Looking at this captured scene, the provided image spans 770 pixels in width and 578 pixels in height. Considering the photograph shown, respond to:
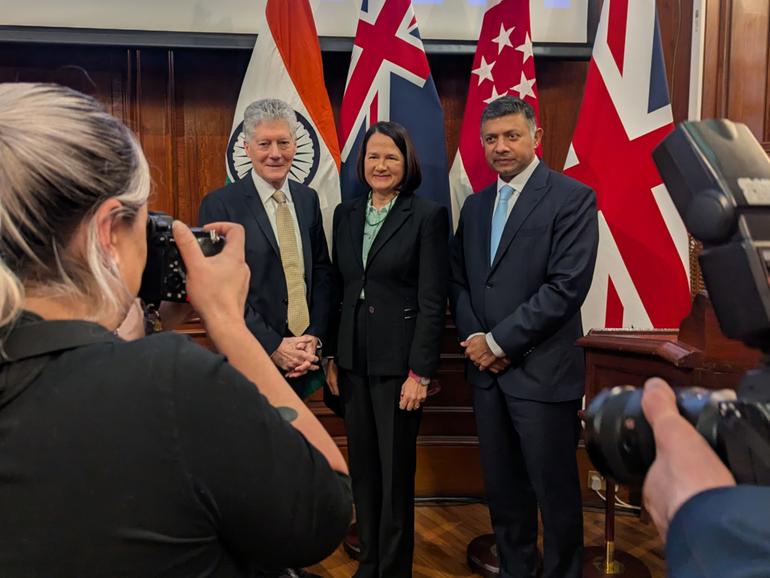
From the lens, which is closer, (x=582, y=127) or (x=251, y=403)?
(x=251, y=403)

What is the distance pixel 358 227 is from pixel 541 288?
66 centimetres

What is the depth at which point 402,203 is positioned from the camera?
→ 90.6 inches

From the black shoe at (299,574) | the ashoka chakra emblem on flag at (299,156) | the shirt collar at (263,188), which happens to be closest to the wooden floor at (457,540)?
Answer: the black shoe at (299,574)

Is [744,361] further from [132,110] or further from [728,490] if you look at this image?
[132,110]

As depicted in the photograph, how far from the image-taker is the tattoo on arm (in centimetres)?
73

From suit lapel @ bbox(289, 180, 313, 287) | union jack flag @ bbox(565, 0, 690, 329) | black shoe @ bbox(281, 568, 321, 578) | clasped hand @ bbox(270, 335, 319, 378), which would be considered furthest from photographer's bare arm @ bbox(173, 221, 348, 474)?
union jack flag @ bbox(565, 0, 690, 329)

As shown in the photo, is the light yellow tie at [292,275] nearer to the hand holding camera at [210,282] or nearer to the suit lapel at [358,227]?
the suit lapel at [358,227]

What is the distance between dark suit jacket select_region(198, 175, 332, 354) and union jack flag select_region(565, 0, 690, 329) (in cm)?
114

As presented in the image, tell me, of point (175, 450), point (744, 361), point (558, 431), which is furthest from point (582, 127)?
point (175, 450)

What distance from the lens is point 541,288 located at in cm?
211

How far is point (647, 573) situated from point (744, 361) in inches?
44.7

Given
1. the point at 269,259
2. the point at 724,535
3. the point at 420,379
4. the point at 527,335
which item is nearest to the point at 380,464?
the point at 420,379

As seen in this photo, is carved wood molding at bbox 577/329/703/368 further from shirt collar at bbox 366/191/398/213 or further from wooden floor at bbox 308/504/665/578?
wooden floor at bbox 308/504/665/578

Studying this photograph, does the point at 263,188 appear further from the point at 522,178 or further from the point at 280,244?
the point at 522,178
